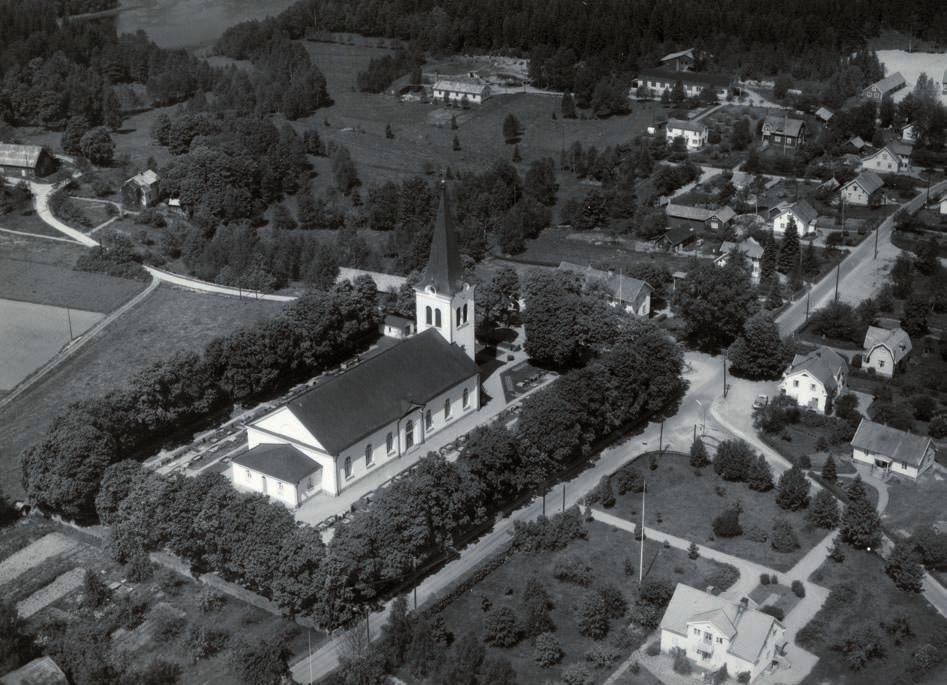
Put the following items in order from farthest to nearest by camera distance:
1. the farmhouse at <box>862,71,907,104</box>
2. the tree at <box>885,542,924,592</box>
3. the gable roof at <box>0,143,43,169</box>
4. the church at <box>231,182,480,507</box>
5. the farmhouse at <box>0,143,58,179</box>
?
the farmhouse at <box>862,71,907,104</box> < the farmhouse at <box>0,143,58,179</box> < the gable roof at <box>0,143,43,169</box> < the church at <box>231,182,480,507</box> < the tree at <box>885,542,924,592</box>

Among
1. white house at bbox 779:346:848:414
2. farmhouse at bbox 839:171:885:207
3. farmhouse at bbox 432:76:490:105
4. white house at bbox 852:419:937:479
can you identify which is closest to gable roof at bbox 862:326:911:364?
white house at bbox 779:346:848:414

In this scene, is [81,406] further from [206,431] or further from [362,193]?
[362,193]

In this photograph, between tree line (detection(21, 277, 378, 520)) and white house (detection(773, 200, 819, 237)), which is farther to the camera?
white house (detection(773, 200, 819, 237))

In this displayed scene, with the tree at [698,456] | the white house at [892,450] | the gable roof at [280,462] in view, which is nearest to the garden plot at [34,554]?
the gable roof at [280,462]

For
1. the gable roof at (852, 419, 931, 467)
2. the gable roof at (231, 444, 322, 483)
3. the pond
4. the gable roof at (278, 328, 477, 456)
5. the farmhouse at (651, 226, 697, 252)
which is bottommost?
the farmhouse at (651, 226, 697, 252)

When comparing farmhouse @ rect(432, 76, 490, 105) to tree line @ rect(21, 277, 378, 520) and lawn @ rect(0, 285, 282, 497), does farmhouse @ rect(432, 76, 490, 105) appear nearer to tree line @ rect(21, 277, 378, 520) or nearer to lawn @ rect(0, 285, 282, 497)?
lawn @ rect(0, 285, 282, 497)

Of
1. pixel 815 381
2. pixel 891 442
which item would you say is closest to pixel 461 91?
pixel 815 381
